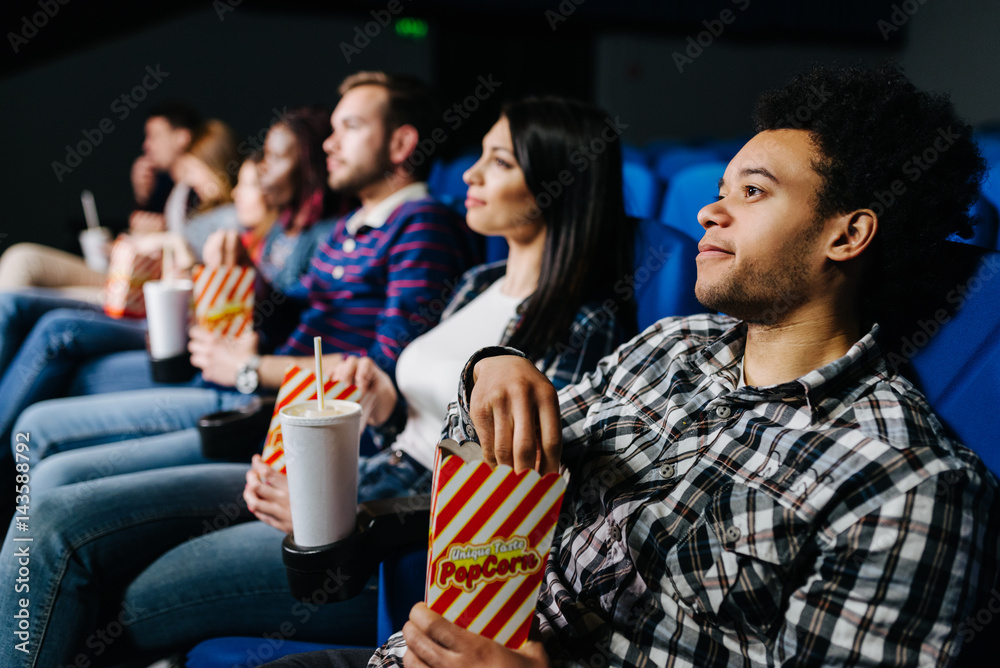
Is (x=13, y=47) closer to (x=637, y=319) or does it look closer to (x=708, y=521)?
(x=637, y=319)

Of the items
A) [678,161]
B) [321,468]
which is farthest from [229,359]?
[678,161]

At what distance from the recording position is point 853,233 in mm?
846

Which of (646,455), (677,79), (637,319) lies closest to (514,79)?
(677,79)

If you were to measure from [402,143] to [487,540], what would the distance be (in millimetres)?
1349

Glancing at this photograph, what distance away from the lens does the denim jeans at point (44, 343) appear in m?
1.85

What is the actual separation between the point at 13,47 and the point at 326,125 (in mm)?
3429

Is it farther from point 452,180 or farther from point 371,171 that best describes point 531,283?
point 452,180

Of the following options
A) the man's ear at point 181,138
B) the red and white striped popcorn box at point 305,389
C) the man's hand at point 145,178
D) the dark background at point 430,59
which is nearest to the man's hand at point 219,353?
the red and white striped popcorn box at point 305,389

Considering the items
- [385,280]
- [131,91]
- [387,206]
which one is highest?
[131,91]

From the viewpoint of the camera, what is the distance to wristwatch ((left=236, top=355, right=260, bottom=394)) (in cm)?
166

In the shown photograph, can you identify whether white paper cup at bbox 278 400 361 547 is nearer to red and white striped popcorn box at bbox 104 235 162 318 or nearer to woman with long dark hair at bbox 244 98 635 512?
woman with long dark hair at bbox 244 98 635 512

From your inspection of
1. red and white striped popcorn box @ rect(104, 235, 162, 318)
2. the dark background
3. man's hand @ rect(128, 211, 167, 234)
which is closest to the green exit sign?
the dark background

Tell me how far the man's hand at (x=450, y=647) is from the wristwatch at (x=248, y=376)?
1069 mm

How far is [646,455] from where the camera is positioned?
0.91 metres
